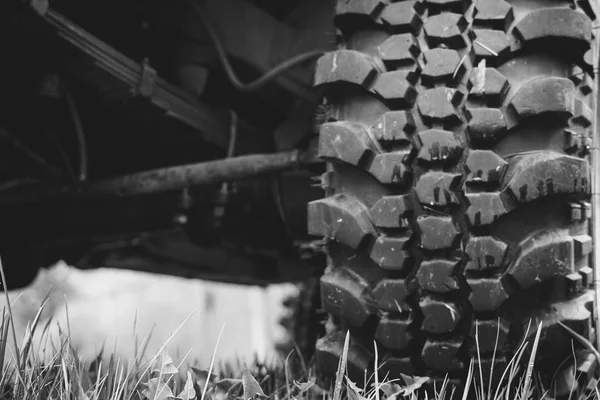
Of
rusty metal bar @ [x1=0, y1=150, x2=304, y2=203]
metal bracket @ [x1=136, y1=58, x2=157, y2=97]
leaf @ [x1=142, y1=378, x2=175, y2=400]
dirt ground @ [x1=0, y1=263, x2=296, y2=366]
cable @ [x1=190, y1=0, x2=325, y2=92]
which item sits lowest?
dirt ground @ [x1=0, y1=263, x2=296, y2=366]

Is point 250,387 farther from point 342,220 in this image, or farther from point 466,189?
point 466,189

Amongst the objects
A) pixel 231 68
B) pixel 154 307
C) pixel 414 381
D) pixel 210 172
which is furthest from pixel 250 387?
pixel 154 307

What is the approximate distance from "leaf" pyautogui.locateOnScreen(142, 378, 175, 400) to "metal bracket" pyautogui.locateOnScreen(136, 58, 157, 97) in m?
0.84

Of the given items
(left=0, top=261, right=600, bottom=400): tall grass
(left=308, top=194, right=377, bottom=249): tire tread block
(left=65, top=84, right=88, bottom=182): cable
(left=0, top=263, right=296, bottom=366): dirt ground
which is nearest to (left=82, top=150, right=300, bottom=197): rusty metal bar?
(left=65, top=84, right=88, bottom=182): cable

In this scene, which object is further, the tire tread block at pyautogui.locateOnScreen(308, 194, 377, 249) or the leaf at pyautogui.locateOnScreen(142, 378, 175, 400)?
the tire tread block at pyautogui.locateOnScreen(308, 194, 377, 249)

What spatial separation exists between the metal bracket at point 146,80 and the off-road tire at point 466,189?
63 cm

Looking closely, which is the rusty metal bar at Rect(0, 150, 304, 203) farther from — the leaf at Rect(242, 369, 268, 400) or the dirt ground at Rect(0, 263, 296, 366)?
the dirt ground at Rect(0, 263, 296, 366)

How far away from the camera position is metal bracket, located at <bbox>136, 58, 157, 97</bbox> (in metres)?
1.55

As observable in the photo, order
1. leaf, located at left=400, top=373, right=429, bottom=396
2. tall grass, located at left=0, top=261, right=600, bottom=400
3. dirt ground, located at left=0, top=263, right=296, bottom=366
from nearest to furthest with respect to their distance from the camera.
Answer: tall grass, located at left=0, top=261, right=600, bottom=400, leaf, located at left=400, top=373, right=429, bottom=396, dirt ground, located at left=0, top=263, right=296, bottom=366

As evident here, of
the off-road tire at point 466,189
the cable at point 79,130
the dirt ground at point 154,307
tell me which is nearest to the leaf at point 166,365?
the off-road tire at point 466,189

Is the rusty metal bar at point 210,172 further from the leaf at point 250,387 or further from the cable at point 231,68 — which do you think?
the leaf at point 250,387

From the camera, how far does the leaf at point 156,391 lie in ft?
2.91

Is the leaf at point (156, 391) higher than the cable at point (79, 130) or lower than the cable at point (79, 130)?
lower

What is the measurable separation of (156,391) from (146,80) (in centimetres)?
88
